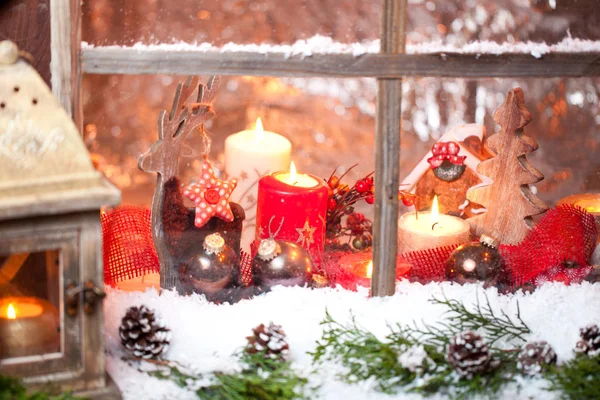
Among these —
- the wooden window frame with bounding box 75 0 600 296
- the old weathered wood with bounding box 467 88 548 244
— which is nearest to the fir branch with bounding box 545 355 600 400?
the wooden window frame with bounding box 75 0 600 296

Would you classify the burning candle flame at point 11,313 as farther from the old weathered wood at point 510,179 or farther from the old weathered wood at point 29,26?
the old weathered wood at point 510,179

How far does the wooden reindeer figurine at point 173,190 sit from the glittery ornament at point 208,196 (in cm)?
2

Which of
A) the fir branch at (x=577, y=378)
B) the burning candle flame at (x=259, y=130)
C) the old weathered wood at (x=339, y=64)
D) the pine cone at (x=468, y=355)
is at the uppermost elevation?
the old weathered wood at (x=339, y=64)

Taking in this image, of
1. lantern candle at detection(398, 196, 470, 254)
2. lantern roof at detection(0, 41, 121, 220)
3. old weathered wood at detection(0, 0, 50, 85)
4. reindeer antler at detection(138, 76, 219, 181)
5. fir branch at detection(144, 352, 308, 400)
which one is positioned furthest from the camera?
lantern candle at detection(398, 196, 470, 254)

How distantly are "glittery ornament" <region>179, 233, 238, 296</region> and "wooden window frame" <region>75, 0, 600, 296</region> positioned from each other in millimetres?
202

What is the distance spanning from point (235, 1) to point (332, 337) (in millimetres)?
469

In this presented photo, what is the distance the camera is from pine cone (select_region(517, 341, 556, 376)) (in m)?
1.06

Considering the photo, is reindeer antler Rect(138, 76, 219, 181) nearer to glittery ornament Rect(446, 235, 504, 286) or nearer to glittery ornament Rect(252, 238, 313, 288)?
glittery ornament Rect(252, 238, 313, 288)

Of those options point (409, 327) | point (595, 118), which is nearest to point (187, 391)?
point (409, 327)

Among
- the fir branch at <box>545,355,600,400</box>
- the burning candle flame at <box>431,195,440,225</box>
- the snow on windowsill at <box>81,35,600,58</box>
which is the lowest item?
the fir branch at <box>545,355,600,400</box>

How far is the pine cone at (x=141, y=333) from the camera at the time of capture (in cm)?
107

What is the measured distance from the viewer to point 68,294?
96cm

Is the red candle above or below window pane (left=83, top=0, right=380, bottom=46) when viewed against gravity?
below

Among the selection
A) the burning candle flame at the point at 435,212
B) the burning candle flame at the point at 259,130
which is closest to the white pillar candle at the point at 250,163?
the burning candle flame at the point at 259,130
